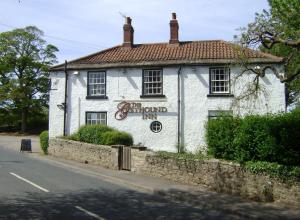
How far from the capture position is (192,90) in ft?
92.8

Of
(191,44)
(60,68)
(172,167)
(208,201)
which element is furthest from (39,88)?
(208,201)

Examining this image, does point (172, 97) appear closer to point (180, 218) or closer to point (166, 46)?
point (166, 46)

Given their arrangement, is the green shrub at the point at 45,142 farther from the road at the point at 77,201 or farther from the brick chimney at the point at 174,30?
the road at the point at 77,201

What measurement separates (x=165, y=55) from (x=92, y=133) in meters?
7.42

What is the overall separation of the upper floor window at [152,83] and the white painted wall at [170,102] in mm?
334

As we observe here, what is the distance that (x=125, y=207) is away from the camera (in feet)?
39.7

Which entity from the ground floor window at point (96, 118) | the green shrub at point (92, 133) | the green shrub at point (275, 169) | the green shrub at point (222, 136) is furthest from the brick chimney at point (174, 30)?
the green shrub at point (275, 169)

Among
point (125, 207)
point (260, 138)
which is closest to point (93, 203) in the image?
point (125, 207)

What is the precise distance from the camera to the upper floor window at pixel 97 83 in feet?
98.8

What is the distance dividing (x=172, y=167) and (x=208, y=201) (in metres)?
4.45

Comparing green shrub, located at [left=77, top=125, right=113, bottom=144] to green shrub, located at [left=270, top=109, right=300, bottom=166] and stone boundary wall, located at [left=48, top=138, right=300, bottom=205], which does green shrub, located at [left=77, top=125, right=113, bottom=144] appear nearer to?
stone boundary wall, located at [left=48, top=138, right=300, bottom=205]

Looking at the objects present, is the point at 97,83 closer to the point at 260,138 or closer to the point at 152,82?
the point at 152,82

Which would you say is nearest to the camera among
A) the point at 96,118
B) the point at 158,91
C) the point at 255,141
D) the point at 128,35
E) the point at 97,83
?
the point at 255,141

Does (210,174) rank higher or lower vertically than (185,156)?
lower
